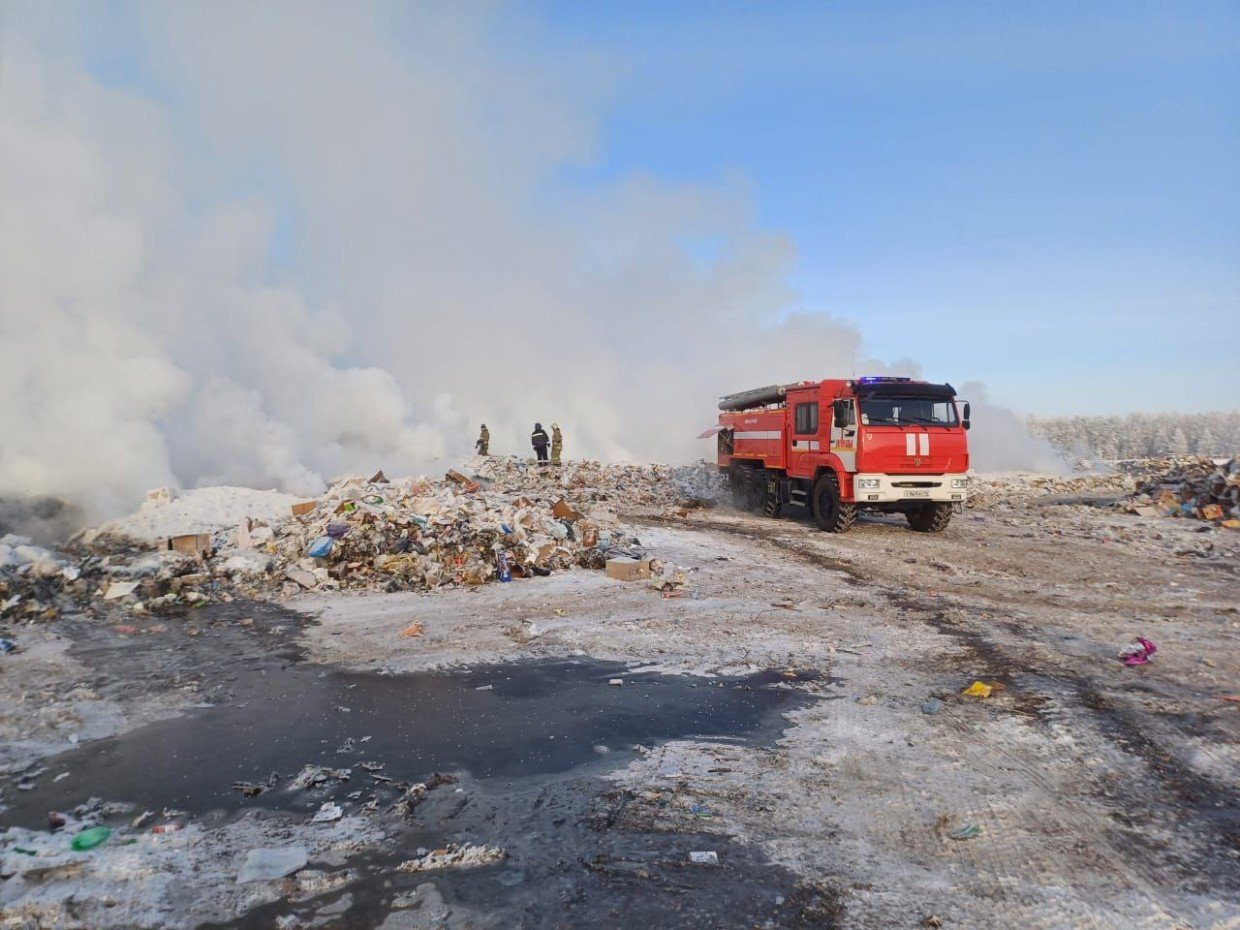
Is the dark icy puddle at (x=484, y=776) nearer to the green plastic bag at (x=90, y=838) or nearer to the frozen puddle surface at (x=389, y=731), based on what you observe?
the frozen puddle surface at (x=389, y=731)

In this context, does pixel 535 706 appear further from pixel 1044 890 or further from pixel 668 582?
pixel 668 582

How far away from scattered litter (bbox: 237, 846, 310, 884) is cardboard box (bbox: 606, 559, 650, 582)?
5991mm

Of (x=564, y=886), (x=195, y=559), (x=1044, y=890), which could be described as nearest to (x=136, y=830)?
(x=564, y=886)

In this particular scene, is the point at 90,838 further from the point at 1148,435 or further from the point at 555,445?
the point at 1148,435

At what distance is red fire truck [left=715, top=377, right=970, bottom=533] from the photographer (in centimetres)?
1145

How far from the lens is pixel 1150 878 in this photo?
111 inches

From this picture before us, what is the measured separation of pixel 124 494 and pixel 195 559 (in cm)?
445

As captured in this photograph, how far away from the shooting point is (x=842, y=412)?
1175 centimetres

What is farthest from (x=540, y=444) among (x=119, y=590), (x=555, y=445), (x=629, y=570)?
(x=119, y=590)

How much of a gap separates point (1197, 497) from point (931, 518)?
6.11 metres

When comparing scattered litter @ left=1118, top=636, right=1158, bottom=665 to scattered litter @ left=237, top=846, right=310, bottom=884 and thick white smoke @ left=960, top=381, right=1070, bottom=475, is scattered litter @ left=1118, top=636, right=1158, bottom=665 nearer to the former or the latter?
scattered litter @ left=237, top=846, right=310, bottom=884

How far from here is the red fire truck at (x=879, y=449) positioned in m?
11.4

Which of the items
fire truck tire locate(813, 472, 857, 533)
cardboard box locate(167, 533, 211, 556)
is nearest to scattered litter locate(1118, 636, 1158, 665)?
fire truck tire locate(813, 472, 857, 533)

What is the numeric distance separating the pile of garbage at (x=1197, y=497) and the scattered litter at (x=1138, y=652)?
29.4 ft
